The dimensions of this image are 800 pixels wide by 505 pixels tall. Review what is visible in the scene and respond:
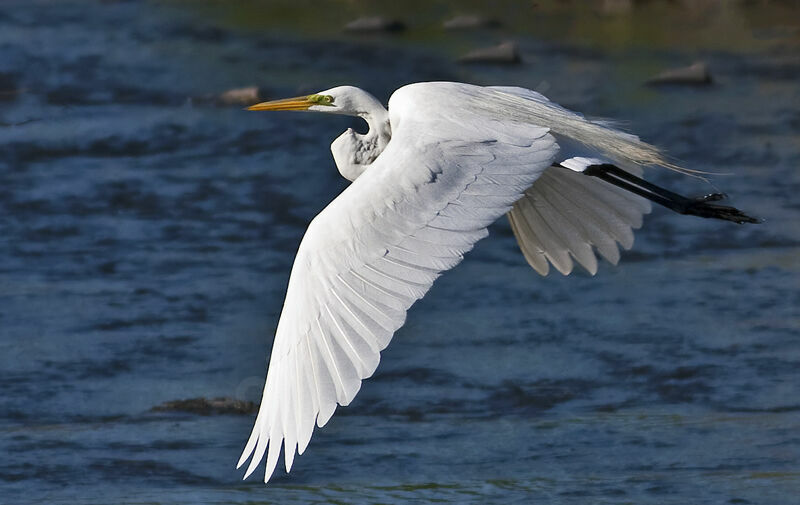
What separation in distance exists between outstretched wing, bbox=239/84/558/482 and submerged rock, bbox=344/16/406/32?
5.35 meters

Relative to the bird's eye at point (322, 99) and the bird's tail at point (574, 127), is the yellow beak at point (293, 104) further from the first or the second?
the bird's tail at point (574, 127)

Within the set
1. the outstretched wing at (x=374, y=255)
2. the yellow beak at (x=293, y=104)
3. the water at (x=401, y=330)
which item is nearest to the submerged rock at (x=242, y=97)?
the water at (x=401, y=330)

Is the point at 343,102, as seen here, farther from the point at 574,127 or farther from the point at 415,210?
the point at 415,210

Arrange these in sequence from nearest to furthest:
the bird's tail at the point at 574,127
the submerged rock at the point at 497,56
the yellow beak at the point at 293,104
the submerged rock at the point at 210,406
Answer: the bird's tail at the point at 574,127, the yellow beak at the point at 293,104, the submerged rock at the point at 210,406, the submerged rock at the point at 497,56

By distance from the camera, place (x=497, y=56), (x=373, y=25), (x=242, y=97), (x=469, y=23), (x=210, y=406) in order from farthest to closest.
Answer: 1. (x=469, y=23)
2. (x=373, y=25)
3. (x=497, y=56)
4. (x=242, y=97)
5. (x=210, y=406)

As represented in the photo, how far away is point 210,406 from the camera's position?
4480 millimetres

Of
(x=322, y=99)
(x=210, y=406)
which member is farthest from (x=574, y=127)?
(x=210, y=406)

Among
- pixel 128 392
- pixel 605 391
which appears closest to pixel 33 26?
pixel 128 392

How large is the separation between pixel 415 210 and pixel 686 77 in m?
4.91

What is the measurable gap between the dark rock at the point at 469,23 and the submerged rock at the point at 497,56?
0.79m

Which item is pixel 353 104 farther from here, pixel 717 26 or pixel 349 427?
pixel 717 26

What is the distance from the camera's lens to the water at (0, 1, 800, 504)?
405cm

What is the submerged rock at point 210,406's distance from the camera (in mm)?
4453

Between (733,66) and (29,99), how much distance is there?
3.82 m
